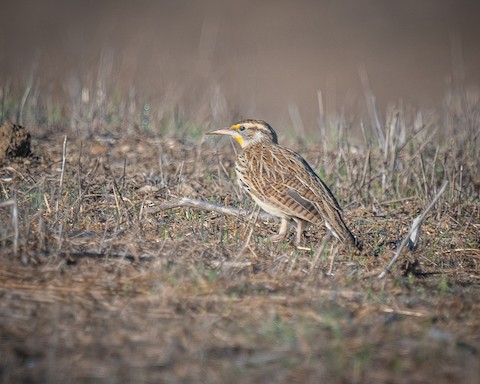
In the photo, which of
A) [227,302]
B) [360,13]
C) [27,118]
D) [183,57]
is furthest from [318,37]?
[227,302]

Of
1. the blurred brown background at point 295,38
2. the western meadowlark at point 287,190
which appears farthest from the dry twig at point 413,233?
the blurred brown background at point 295,38

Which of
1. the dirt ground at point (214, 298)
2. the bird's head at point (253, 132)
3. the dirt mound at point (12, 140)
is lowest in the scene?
the dirt ground at point (214, 298)

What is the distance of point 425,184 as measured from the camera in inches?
351

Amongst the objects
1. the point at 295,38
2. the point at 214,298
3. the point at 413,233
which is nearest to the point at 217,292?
the point at 214,298

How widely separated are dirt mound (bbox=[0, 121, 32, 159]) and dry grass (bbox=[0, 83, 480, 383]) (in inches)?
8.0

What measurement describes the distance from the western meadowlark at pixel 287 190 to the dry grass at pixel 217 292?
237 millimetres

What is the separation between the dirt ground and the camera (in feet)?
15.0

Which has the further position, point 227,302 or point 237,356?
point 227,302

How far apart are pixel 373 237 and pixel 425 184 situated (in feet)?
4.59

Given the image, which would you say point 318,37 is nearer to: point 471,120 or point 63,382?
point 471,120

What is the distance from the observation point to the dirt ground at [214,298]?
4.57 meters

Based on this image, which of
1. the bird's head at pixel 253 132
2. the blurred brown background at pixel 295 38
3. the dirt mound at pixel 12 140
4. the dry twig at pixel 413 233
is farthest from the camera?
the blurred brown background at pixel 295 38

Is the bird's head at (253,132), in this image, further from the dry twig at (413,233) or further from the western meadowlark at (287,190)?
the dry twig at (413,233)

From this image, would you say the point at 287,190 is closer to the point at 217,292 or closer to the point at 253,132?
the point at 253,132
